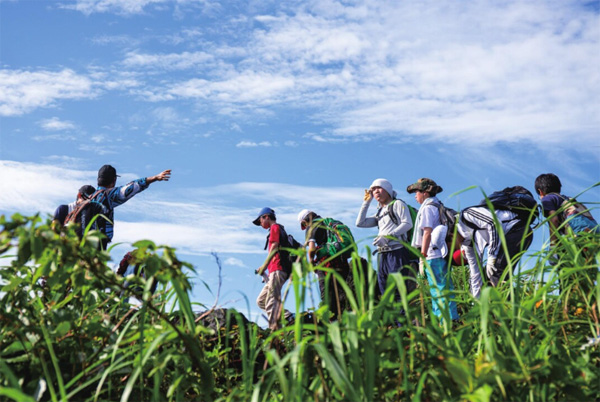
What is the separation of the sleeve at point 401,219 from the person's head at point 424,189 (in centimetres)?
24

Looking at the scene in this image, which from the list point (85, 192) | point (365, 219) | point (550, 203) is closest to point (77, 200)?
point (85, 192)

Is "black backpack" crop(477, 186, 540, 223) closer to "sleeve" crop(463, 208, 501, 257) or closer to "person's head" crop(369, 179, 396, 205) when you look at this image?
"sleeve" crop(463, 208, 501, 257)

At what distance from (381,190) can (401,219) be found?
46cm

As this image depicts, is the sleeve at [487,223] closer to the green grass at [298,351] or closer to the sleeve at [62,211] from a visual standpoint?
the green grass at [298,351]

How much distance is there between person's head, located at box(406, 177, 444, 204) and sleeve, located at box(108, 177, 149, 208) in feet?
10.9

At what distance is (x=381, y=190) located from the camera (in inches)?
297

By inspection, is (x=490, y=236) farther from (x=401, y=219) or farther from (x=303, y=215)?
(x=303, y=215)

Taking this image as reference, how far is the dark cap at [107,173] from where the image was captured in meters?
7.57

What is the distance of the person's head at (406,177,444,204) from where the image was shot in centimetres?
702

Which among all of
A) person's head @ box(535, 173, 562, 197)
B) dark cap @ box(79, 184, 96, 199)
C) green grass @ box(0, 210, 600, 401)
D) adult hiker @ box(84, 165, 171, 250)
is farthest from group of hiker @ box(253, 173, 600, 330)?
green grass @ box(0, 210, 600, 401)

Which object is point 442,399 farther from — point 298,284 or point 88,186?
point 88,186

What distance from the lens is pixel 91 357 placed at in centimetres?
239

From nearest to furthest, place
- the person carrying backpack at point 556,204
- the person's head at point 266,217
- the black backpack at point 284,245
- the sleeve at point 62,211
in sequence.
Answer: the person carrying backpack at point 556,204 < the sleeve at point 62,211 < the black backpack at point 284,245 < the person's head at point 266,217

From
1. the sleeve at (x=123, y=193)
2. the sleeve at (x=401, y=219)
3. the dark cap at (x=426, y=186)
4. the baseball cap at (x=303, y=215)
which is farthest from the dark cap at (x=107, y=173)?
the dark cap at (x=426, y=186)
